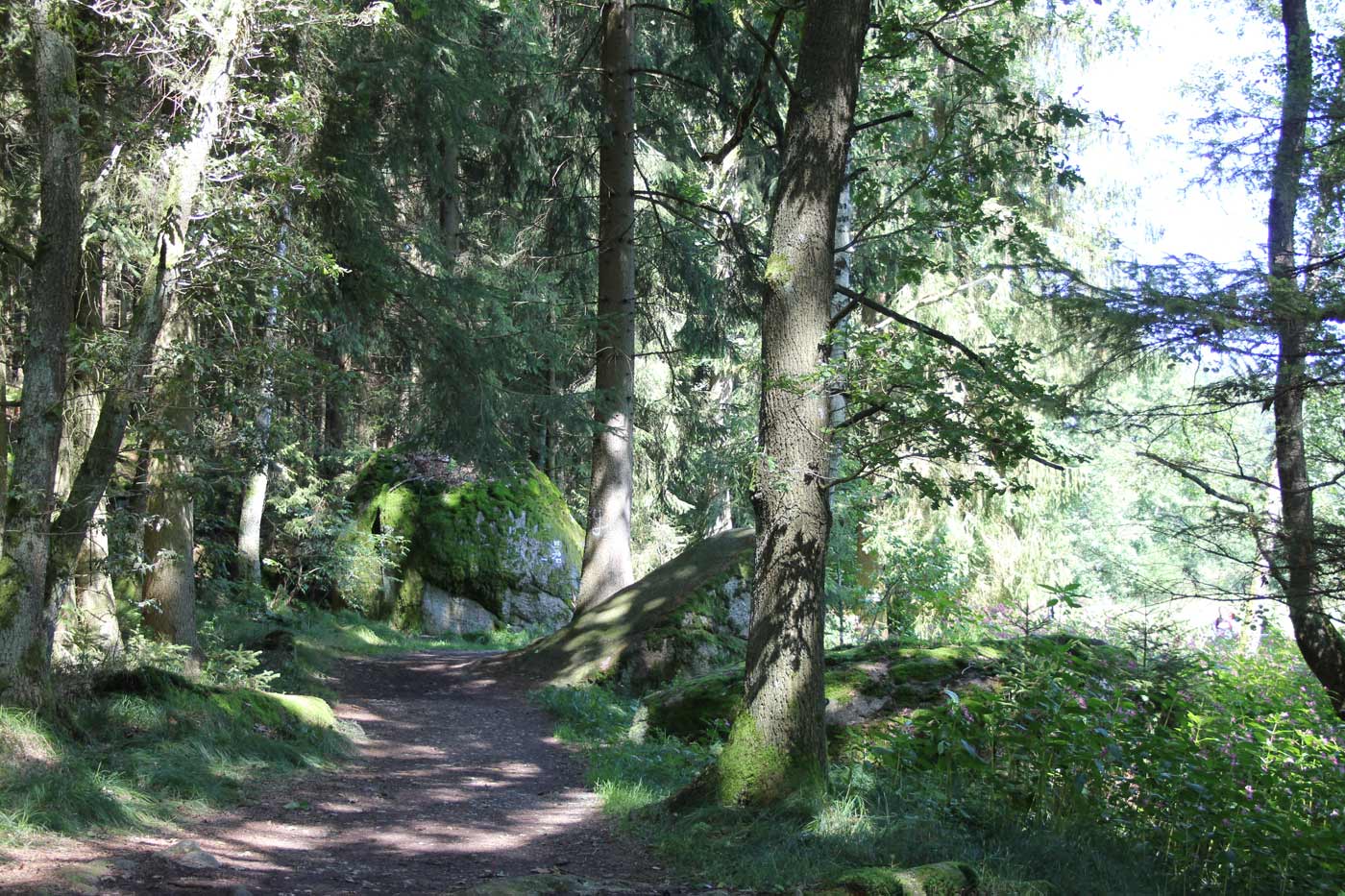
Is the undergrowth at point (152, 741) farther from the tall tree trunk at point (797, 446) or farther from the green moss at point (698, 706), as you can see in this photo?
the tall tree trunk at point (797, 446)

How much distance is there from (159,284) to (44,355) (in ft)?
3.10

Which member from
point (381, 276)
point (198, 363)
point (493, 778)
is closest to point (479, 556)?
point (381, 276)

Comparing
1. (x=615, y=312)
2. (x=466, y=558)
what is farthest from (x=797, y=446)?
(x=466, y=558)

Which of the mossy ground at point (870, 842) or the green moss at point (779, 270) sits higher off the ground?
the green moss at point (779, 270)

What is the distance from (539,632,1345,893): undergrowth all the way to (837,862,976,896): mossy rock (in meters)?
0.12

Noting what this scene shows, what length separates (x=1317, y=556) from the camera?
6945mm

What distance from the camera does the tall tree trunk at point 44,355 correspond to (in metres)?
5.97

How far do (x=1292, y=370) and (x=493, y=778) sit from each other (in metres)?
6.57

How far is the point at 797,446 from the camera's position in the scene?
5.59 metres

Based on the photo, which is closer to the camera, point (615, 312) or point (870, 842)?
point (870, 842)

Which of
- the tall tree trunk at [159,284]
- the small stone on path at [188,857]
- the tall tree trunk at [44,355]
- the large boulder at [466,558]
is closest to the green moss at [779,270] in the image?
the tall tree trunk at [159,284]

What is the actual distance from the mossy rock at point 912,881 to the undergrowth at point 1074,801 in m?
0.12

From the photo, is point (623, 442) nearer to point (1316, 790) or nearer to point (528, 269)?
point (528, 269)

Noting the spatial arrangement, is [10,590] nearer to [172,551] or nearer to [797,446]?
[172,551]
